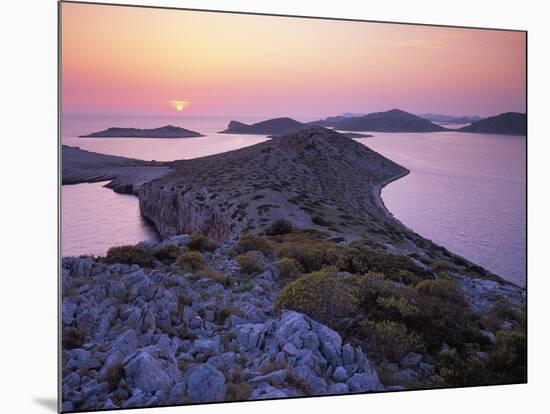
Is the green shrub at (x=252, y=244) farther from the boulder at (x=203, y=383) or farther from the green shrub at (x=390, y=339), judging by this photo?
the boulder at (x=203, y=383)

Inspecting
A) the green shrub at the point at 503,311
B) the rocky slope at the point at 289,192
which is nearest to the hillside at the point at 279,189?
the rocky slope at the point at 289,192

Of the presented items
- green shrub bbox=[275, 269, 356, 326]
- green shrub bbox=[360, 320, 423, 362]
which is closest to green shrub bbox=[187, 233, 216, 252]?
green shrub bbox=[275, 269, 356, 326]

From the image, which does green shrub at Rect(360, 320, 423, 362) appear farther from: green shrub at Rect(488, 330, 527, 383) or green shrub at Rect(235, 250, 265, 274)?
green shrub at Rect(235, 250, 265, 274)

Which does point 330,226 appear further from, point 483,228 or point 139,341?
point 139,341

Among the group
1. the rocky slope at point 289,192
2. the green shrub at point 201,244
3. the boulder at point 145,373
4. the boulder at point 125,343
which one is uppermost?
the rocky slope at point 289,192

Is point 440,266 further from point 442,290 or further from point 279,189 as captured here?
point 279,189
